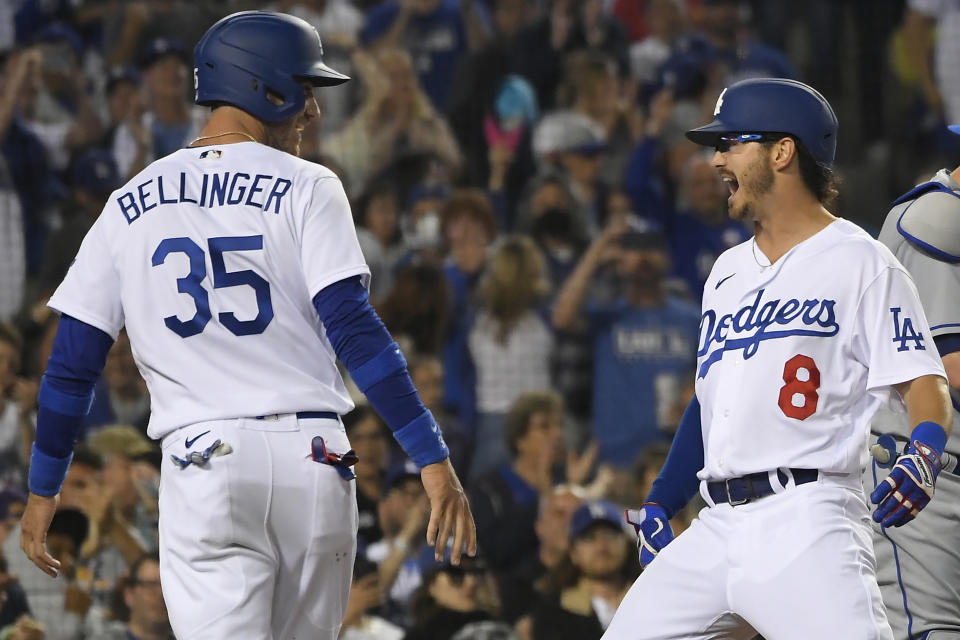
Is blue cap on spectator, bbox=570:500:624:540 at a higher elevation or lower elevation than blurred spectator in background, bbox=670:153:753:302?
lower

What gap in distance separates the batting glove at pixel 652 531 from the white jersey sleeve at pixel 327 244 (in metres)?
0.88

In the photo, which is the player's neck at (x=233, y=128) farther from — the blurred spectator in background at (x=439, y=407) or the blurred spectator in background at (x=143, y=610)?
the blurred spectator in background at (x=439, y=407)

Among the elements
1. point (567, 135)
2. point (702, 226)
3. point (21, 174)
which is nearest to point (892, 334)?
point (702, 226)

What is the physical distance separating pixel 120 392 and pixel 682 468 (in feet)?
12.2

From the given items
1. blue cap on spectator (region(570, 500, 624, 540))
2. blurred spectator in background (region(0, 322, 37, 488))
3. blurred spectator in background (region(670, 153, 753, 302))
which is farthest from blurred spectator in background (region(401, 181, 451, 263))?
blurred spectator in background (region(0, 322, 37, 488))

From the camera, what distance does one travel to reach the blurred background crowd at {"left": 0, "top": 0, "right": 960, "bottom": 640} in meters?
5.53

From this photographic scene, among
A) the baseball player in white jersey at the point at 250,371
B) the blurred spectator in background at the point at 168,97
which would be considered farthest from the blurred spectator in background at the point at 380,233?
the baseball player in white jersey at the point at 250,371

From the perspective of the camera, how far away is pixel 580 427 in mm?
6539

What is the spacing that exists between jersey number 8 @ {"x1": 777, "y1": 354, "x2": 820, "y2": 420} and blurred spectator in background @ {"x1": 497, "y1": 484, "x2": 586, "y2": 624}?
2.89m

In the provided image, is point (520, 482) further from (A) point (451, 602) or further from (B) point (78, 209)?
(B) point (78, 209)

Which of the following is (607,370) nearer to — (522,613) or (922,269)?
(522,613)

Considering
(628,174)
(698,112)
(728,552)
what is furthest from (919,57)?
(728,552)

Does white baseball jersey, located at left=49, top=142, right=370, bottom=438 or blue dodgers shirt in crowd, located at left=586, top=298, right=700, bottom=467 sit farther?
blue dodgers shirt in crowd, located at left=586, top=298, right=700, bottom=467

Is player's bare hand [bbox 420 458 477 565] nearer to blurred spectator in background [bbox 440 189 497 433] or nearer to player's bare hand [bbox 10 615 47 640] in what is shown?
player's bare hand [bbox 10 615 47 640]
